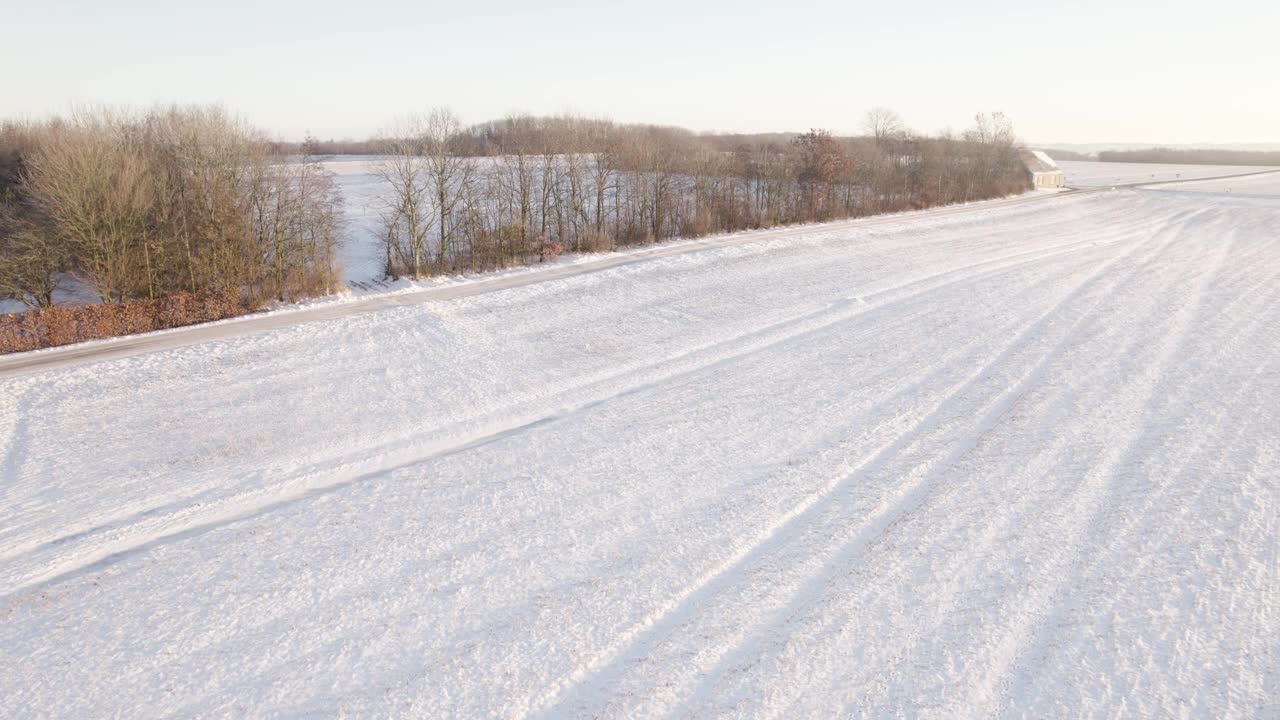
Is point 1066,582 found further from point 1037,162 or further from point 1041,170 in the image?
point 1037,162

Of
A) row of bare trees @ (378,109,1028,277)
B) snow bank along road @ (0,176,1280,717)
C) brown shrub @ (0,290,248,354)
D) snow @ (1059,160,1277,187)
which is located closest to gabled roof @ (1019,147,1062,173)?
snow @ (1059,160,1277,187)

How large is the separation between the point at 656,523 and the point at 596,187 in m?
30.1

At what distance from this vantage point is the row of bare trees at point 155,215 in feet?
73.6

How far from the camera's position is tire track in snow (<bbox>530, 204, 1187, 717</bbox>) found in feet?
21.5

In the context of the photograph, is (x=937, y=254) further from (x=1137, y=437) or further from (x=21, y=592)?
(x=21, y=592)

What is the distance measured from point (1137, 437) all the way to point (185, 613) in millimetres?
14605

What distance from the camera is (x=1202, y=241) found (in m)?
34.7

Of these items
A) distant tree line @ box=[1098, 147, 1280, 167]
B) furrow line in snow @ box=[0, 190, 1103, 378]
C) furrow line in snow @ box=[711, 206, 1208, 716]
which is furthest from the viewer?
distant tree line @ box=[1098, 147, 1280, 167]

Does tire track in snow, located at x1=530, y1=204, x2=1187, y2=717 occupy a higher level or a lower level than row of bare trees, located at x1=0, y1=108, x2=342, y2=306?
lower

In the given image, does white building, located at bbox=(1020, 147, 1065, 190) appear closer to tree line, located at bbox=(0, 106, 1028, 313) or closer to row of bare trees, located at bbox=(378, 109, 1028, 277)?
row of bare trees, located at bbox=(378, 109, 1028, 277)

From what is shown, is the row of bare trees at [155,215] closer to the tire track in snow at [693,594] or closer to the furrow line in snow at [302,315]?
the furrow line in snow at [302,315]

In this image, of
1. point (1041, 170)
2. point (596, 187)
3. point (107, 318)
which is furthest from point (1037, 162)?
point (107, 318)

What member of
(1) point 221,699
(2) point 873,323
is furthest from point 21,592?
(2) point 873,323

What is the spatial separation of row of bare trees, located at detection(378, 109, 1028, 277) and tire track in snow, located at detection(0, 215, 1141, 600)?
52.9 ft
